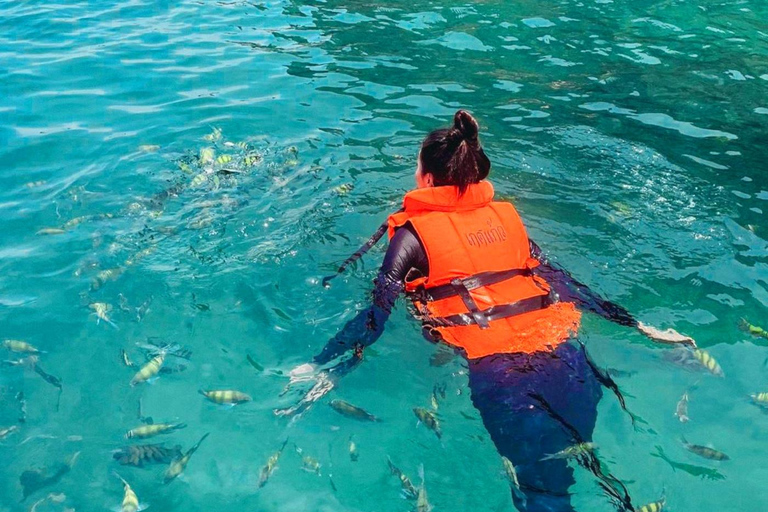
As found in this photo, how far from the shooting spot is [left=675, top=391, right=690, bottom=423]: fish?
5.66m

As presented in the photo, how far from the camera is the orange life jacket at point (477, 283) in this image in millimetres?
5289

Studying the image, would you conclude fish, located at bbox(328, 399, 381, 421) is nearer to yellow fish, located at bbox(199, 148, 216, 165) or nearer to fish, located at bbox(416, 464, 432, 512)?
fish, located at bbox(416, 464, 432, 512)

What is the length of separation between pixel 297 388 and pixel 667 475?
3105 millimetres

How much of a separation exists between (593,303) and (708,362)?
1365 millimetres

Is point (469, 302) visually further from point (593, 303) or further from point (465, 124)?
point (465, 124)

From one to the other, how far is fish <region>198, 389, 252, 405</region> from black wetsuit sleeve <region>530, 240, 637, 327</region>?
284 centimetres

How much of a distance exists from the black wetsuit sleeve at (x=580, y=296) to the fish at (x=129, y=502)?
3764 mm

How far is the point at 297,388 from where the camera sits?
5832 mm

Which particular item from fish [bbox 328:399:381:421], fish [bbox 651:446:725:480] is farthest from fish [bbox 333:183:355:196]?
fish [bbox 651:446:725:480]

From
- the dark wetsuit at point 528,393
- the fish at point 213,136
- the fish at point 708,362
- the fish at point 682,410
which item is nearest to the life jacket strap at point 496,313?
the dark wetsuit at point 528,393

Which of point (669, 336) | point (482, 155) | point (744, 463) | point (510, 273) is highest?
point (482, 155)

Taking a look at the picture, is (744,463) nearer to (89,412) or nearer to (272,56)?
(89,412)

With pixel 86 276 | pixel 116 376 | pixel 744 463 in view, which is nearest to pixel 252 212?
pixel 86 276

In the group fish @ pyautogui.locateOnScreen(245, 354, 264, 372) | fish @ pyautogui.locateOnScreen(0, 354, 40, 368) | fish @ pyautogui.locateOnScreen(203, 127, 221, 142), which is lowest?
fish @ pyautogui.locateOnScreen(245, 354, 264, 372)
